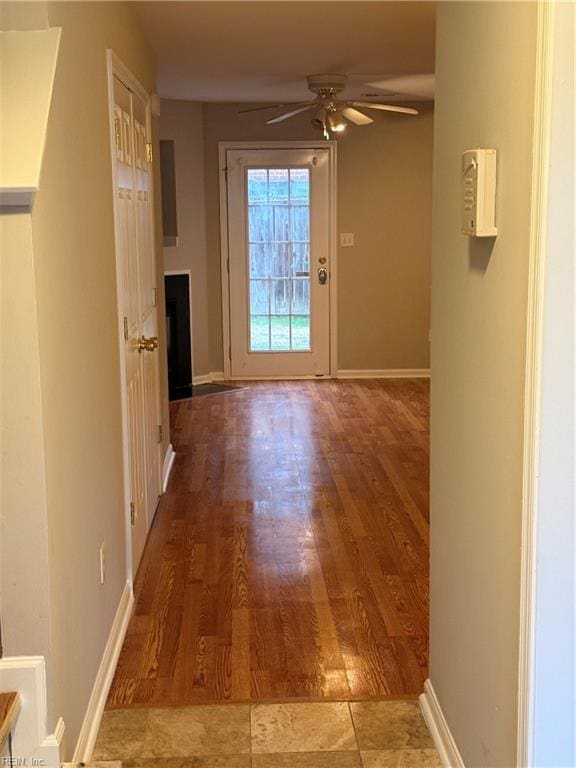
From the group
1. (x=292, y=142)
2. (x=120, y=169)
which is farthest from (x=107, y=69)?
(x=292, y=142)

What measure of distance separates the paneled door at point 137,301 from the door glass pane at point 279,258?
3024 millimetres

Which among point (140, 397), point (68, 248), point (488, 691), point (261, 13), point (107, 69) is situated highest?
point (261, 13)

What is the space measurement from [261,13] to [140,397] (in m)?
1.77

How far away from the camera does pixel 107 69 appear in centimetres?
295

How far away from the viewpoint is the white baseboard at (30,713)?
186 centimetres

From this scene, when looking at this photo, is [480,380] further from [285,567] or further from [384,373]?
[384,373]

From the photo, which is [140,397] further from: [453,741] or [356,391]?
[356,391]

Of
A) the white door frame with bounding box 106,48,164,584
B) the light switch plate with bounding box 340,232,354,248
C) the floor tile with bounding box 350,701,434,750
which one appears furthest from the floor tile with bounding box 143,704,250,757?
the light switch plate with bounding box 340,232,354,248

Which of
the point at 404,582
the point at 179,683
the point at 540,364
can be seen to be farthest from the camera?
the point at 404,582

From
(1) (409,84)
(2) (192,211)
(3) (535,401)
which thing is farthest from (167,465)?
(3) (535,401)

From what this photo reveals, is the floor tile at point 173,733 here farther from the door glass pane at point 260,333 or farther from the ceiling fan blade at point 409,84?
the door glass pane at point 260,333

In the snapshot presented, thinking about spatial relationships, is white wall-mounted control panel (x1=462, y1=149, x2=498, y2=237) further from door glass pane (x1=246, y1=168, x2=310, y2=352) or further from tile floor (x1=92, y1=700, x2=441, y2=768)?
door glass pane (x1=246, y1=168, x2=310, y2=352)

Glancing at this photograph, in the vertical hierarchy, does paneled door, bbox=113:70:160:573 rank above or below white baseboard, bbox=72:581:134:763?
above

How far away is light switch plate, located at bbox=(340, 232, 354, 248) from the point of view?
7.48 m
